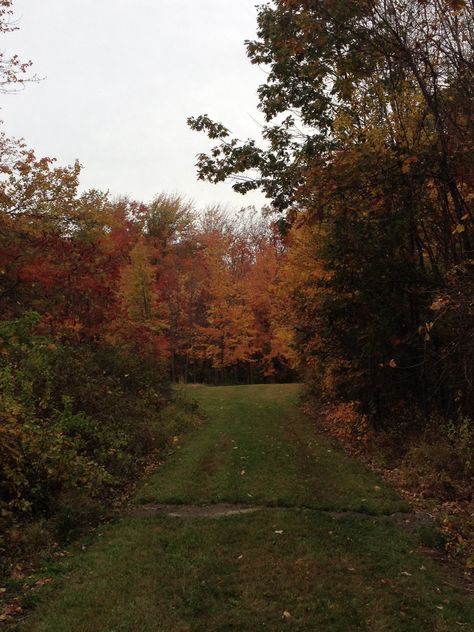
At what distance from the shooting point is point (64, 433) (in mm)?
9688

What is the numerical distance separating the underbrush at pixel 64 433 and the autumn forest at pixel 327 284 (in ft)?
0.15

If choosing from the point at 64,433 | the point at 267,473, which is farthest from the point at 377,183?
the point at 64,433

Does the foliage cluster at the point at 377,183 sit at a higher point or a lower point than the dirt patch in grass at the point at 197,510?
higher

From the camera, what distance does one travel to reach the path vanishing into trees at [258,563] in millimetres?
4793

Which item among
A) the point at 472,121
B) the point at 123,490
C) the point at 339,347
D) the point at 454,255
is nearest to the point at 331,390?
the point at 339,347

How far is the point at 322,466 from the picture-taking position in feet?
35.8

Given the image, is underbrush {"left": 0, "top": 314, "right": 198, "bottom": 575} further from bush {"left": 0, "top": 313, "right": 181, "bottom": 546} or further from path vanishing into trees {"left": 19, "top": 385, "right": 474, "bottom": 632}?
path vanishing into trees {"left": 19, "top": 385, "right": 474, "bottom": 632}

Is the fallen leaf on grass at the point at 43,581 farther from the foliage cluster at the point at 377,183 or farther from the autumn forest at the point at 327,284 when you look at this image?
the foliage cluster at the point at 377,183

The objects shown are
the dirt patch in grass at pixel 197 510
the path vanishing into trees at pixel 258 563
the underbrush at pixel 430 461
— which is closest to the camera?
the path vanishing into trees at pixel 258 563

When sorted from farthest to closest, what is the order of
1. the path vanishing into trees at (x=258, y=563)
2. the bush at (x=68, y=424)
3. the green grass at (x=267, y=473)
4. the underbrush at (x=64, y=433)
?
the green grass at (x=267, y=473) → the bush at (x=68, y=424) → the underbrush at (x=64, y=433) → the path vanishing into trees at (x=258, y=563)

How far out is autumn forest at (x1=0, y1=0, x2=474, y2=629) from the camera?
7684 millimetres

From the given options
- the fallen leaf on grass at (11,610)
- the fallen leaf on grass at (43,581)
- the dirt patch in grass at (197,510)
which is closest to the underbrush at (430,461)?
the dirt patch in grass at (197,510)

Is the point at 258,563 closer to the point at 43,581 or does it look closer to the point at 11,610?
the point at 43,581

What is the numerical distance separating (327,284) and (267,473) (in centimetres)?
482
